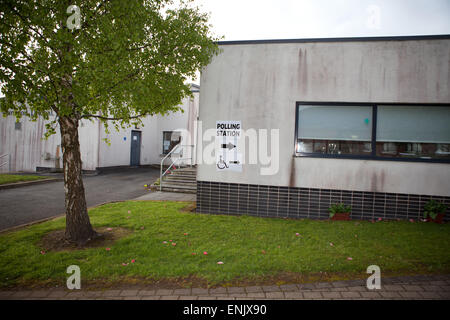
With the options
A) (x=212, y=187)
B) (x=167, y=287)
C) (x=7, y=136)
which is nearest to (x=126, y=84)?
(x=167, y=287)

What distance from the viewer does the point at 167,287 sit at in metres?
3.31

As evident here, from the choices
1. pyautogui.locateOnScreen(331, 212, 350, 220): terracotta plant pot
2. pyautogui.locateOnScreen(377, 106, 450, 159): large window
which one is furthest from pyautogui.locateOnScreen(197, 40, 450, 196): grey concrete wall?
Answer: pyautogui.locateOnScreen(331, 212, 350, 220): terracotta plant pot

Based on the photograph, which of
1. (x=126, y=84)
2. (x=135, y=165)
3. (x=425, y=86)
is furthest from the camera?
(x=135, y=165)

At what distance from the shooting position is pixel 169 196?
9.52 m

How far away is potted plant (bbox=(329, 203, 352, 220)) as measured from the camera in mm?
6223

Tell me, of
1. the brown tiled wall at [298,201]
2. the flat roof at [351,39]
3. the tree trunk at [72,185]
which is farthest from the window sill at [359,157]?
the tree trunk at [72,185]

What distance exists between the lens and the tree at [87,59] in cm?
379

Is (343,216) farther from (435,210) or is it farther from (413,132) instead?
(413,132)

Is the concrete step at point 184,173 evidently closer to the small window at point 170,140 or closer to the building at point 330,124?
the building at point 330,124

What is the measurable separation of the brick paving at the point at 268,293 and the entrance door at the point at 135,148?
641 inches

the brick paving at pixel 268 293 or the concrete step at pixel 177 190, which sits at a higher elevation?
the concrete step at pixel 177 190
